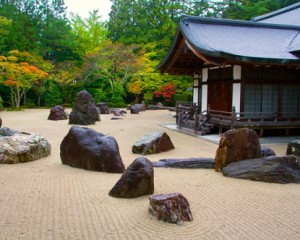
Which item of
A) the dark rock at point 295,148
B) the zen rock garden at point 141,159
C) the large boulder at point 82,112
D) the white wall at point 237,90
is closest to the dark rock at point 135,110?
the large boulder at point 82,112

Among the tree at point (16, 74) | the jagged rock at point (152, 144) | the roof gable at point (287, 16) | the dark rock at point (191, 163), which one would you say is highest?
the roof gable at point (287, 16)

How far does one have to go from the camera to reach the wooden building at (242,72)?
10.4m

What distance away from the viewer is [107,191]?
5.00 m

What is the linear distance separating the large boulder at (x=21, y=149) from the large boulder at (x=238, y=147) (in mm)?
4270

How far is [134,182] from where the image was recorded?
4.70 m

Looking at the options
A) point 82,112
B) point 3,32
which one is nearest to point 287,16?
point 82,112

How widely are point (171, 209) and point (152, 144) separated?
4619 mm

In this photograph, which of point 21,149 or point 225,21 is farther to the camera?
point 225,21

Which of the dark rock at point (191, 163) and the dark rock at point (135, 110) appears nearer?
the dark rock at point (191, 163)

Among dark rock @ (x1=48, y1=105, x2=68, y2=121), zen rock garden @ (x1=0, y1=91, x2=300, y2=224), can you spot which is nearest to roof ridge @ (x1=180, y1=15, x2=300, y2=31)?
zen rock garden @ (x1=0, y1=91, x2=300, y2=224)

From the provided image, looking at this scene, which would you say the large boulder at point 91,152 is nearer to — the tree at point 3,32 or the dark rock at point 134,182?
the dark rock at point 134,182

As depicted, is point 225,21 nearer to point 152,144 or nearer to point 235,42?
point 235,42

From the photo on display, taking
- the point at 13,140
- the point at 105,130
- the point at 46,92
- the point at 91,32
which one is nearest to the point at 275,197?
the point at 13,140

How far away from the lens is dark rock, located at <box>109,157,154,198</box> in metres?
4.70
